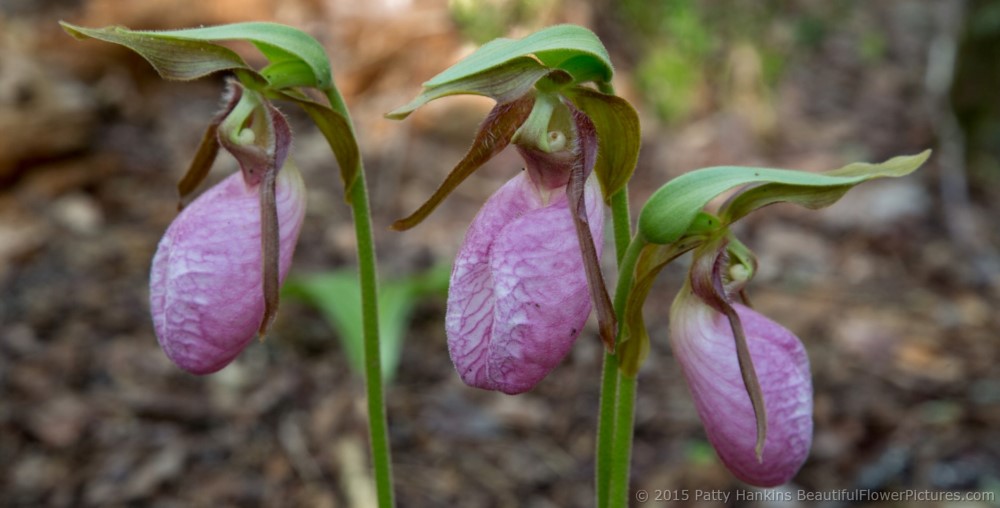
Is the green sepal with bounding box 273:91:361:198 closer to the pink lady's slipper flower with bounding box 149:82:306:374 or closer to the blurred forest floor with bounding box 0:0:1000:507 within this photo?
the pink lady's slipper flower with bounding box 149:82:306:374

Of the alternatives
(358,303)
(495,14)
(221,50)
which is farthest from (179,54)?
(495,14)

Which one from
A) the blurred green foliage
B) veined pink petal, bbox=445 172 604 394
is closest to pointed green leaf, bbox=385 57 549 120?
veined pink petal, bbox=445 172 604 394

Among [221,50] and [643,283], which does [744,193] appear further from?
[221,50]

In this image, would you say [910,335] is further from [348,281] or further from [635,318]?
[635,318]

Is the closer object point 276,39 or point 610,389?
point 276,39

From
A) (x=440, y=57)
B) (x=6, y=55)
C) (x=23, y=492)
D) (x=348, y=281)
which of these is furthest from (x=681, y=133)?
(x=23, y=492)

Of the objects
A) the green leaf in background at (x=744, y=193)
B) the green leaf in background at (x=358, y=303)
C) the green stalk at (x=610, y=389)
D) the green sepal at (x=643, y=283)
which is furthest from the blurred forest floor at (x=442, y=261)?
the green leaf in background at (x=744, y=193)
